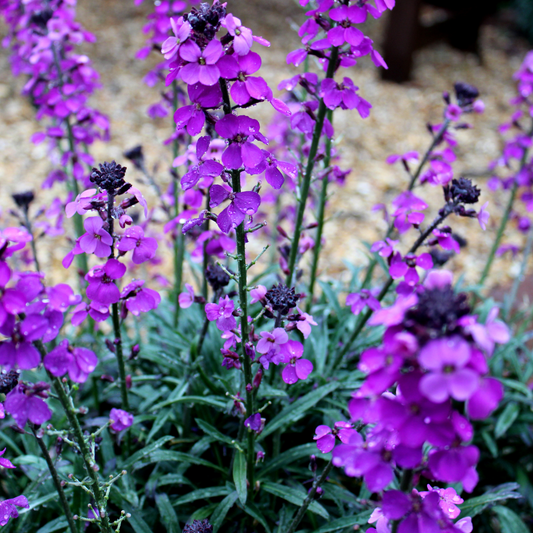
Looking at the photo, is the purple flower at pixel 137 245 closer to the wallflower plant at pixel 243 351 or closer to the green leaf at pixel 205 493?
the wallflower plant at pixel 243 351

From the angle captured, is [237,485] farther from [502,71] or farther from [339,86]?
[502,71]

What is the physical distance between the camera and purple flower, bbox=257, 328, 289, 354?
1766mm

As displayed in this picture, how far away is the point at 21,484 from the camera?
2.74 meters

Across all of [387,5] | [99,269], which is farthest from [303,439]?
[387,5]

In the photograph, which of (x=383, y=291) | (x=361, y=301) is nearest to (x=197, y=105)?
(x=361, y=301)

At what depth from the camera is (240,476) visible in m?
2.23

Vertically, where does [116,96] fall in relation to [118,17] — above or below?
below

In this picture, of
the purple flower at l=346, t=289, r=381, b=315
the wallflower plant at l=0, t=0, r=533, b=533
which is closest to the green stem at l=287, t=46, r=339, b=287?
the wallflower plant at l=0, t=0, r=533, b=533

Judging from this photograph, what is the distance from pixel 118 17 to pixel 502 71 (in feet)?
25.8

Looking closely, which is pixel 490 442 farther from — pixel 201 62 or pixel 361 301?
pixel 201 62

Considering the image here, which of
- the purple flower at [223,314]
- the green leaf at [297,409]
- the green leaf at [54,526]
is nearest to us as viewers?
the purple flower at [223,314]

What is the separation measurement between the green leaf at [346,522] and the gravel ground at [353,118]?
11.6 ft

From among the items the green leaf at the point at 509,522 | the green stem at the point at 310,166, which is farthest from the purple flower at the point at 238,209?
the green leaf at the point at 509,522

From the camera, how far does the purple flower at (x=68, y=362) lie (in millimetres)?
1411
